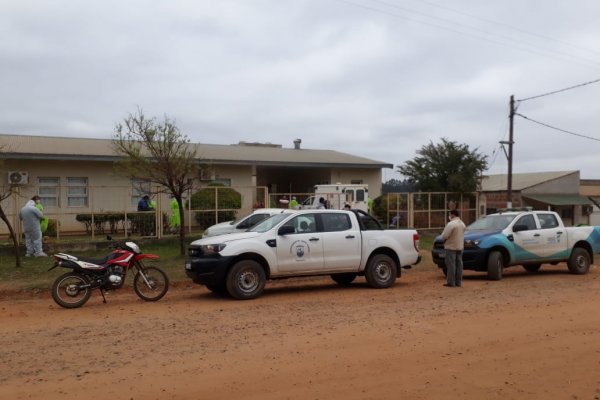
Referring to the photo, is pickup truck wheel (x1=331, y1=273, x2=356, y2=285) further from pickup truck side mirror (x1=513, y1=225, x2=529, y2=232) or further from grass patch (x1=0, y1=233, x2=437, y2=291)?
pickup truck side mirror (x1=513, y1=225, x2=529, y2=232)

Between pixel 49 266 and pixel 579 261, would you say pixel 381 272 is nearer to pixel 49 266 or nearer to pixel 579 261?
pixel 579 261

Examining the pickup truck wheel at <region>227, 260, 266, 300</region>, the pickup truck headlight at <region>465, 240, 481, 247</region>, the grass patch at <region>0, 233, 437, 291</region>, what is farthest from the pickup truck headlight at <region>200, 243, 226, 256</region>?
the pickup truck headlight at <region>465, 240, 481, 247</region>

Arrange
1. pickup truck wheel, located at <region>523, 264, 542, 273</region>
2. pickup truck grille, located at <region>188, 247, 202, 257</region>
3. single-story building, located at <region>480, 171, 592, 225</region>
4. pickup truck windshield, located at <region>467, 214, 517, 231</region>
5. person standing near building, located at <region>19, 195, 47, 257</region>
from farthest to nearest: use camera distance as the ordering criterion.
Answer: single-story building, located at <region>480, 171, 592, 225</region> < pickup truck wheel, located at <region>523, 264, 542, 273</region> < person standing near building, located at <region>19, 195, 47, 257</region> < pickup truck windshield, located at <region>467, 214, 517, 231</region> < pickup truck grille, located at <region>188, 247, 202, 257</region>

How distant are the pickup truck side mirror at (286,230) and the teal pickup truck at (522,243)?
15.0ft

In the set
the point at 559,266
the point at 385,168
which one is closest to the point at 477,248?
the point at 559,266

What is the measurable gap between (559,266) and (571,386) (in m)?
13.8

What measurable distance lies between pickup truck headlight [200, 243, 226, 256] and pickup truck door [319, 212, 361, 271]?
2.21 metres

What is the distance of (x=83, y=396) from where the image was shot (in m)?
5.62

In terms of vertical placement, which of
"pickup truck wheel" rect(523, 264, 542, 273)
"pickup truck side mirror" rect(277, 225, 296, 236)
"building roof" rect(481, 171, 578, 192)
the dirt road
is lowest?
"pickup truck wheel" rect(523, 264, 542, 273)

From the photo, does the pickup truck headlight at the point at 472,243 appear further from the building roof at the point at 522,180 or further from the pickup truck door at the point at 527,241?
the building roof at the point at 522,180

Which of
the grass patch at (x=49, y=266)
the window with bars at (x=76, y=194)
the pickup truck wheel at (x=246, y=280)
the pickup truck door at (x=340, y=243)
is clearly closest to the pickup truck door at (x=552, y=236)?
the grass patch at (x=49, y=266)

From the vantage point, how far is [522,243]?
1523cm

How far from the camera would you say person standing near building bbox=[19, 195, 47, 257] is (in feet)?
55.0

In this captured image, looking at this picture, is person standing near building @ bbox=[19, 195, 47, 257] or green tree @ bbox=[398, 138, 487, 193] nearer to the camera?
person standing near building @ bbox=[19, 195, 47, 257]
